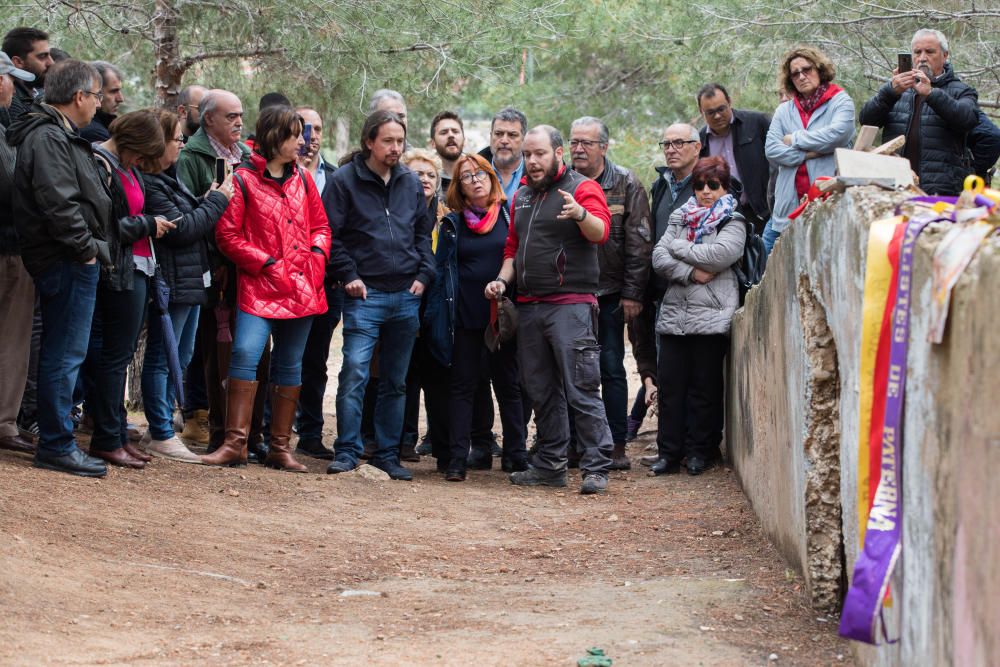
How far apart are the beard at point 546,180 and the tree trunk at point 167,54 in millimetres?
3813

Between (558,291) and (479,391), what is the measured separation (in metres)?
1.10

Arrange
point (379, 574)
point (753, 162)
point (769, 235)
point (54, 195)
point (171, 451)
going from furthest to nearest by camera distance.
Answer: point (753, 162) < point (769, 235) < point (171, 451) < point (54, 195) < point (379, 574)

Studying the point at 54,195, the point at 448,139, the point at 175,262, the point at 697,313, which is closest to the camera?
the point at 54,195

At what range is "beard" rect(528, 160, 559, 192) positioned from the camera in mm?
7312

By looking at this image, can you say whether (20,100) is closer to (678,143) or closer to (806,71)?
(678,143)

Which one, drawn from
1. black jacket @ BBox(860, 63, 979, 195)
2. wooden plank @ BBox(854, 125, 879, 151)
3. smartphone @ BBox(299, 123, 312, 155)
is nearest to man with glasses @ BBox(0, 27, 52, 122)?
smartphone @ BBox(299, 123, 312, 155)

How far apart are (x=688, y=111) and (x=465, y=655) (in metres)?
13.6

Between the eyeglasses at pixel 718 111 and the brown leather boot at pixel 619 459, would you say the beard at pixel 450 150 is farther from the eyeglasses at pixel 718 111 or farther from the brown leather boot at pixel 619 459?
the brown leather boot at pixel 619 459

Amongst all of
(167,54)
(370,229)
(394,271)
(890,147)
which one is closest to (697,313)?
(394,271)

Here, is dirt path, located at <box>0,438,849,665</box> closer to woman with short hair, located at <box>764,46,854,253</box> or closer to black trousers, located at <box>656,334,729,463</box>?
black trousers, located at <box>656,334,729,463</box>

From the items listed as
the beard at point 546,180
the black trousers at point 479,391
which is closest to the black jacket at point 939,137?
the beard at point 546,180

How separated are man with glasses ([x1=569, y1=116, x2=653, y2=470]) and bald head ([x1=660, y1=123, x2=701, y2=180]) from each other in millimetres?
315

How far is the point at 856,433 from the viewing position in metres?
4.17

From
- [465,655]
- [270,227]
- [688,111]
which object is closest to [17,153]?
[270,227]
